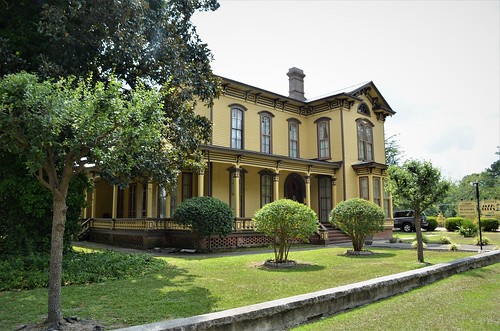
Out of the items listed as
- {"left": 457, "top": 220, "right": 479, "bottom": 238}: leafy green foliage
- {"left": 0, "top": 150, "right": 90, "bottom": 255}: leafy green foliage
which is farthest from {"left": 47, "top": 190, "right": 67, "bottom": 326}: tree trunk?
{"left": 457, "top": 220, "right": 479, "bottom": 238}: leafy green foliage

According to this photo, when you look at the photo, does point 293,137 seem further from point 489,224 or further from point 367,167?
point 489,224

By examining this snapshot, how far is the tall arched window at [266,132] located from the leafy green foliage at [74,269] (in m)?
12.1

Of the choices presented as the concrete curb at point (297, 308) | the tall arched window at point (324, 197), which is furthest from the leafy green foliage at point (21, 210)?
the tall arched window at point (324, 197)

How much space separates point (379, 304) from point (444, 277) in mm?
3433

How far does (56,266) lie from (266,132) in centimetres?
1786

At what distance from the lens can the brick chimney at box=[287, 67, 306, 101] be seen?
25.9 m

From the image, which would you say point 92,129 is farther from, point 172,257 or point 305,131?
point 305,131

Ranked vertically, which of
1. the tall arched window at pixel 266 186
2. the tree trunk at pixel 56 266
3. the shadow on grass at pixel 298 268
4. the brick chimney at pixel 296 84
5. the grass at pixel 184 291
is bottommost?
the shadow on grass at pixel 298 268

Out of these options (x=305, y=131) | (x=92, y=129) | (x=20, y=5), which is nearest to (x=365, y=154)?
(x=305, y=131)

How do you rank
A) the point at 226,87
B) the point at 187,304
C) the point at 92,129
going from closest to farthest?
1. the point at 92,129
2. the point at 187,304
3. the point at 226,87

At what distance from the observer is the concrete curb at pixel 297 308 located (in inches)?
176

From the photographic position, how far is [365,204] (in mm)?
14086

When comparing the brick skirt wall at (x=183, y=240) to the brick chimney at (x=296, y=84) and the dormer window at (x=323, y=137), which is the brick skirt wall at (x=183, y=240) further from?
the brick chimney at (x=296, y=84)

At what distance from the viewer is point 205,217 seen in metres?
14.0
